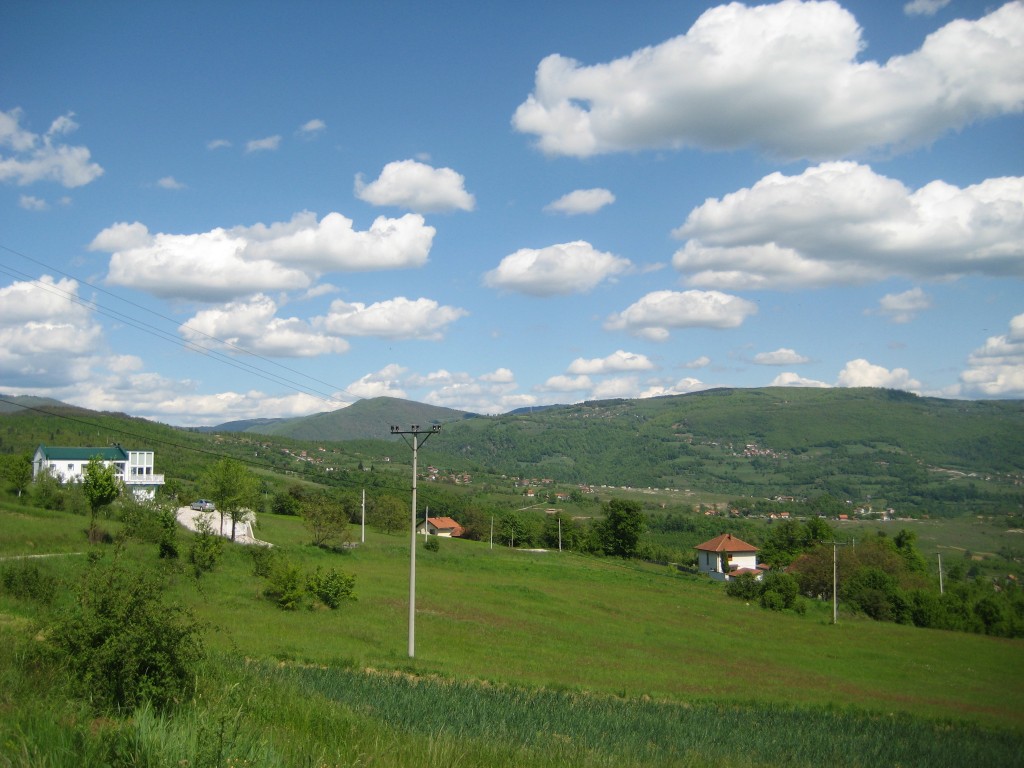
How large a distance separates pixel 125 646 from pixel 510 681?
650 inches

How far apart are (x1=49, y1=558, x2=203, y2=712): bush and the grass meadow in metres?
0.43

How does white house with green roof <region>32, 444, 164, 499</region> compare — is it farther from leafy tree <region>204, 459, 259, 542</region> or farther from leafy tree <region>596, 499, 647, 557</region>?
leafy tree <region>596, 499, 647, 557</region>

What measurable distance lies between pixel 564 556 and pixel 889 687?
62.1 meters

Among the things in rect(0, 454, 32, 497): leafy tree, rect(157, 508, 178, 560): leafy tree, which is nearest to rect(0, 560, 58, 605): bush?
rect(157, 508, 178, 560): leafy tree

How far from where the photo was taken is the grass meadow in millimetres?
7598

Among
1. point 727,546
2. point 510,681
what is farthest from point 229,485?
point 727,546

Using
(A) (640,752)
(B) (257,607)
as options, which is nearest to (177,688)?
(A) (640,752)

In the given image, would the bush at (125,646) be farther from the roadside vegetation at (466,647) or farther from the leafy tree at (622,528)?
the leafy tree at (622,528)

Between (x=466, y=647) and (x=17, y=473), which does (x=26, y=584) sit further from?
(x=17, y=473)

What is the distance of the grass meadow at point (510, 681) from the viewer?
7.60m

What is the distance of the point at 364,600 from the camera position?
141 ft

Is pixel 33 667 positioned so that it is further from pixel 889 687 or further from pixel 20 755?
pixel 889 687

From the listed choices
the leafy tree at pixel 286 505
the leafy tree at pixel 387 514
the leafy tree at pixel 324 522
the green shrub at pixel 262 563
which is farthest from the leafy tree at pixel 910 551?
the leafy tree at pixel 286 505

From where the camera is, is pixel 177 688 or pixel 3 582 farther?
pixel 3 582
